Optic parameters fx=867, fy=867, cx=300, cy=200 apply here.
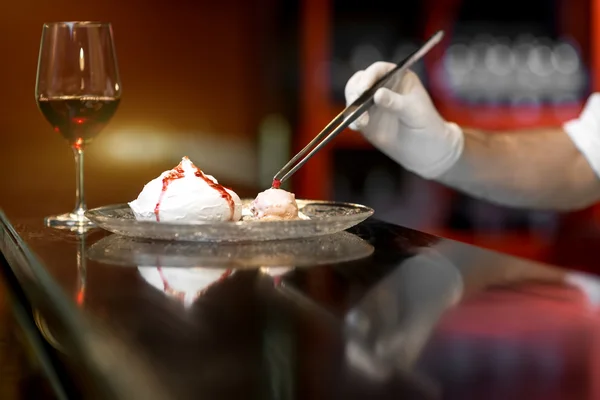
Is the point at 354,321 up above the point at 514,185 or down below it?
above

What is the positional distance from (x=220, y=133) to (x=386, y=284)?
2.84 m

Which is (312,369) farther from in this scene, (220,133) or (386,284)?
(220,133)

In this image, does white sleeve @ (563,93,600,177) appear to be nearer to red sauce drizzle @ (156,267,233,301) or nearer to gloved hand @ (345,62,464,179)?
gloved hand @ (345,62,464,179)

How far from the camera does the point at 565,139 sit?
1.81 meters

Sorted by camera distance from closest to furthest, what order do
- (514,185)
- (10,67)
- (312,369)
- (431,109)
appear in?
(312,369), (431,109), (514,185), (10,67)

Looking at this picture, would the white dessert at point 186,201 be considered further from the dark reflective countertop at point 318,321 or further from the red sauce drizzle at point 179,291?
the red sauce drizzle at point 179,291

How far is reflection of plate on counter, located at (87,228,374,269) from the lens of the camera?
66 cm

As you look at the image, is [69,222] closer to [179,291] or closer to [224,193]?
[224,193]

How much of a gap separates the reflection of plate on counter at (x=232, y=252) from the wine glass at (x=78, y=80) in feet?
1.15

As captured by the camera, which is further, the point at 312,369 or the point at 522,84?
the point at 522,84

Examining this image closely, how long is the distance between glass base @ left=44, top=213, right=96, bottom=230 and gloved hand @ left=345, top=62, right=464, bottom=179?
1.54ft

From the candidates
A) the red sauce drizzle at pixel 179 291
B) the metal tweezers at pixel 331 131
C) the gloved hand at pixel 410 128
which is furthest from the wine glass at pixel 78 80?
the red sauce drizzle at pixel 179 291

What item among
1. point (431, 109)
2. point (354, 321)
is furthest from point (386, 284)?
point (431, 109)

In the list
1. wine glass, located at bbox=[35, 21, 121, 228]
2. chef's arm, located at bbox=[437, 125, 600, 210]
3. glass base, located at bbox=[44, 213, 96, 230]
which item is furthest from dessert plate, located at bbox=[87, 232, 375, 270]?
chef's arm, located at bbox=[437, 125, 600, 210]
